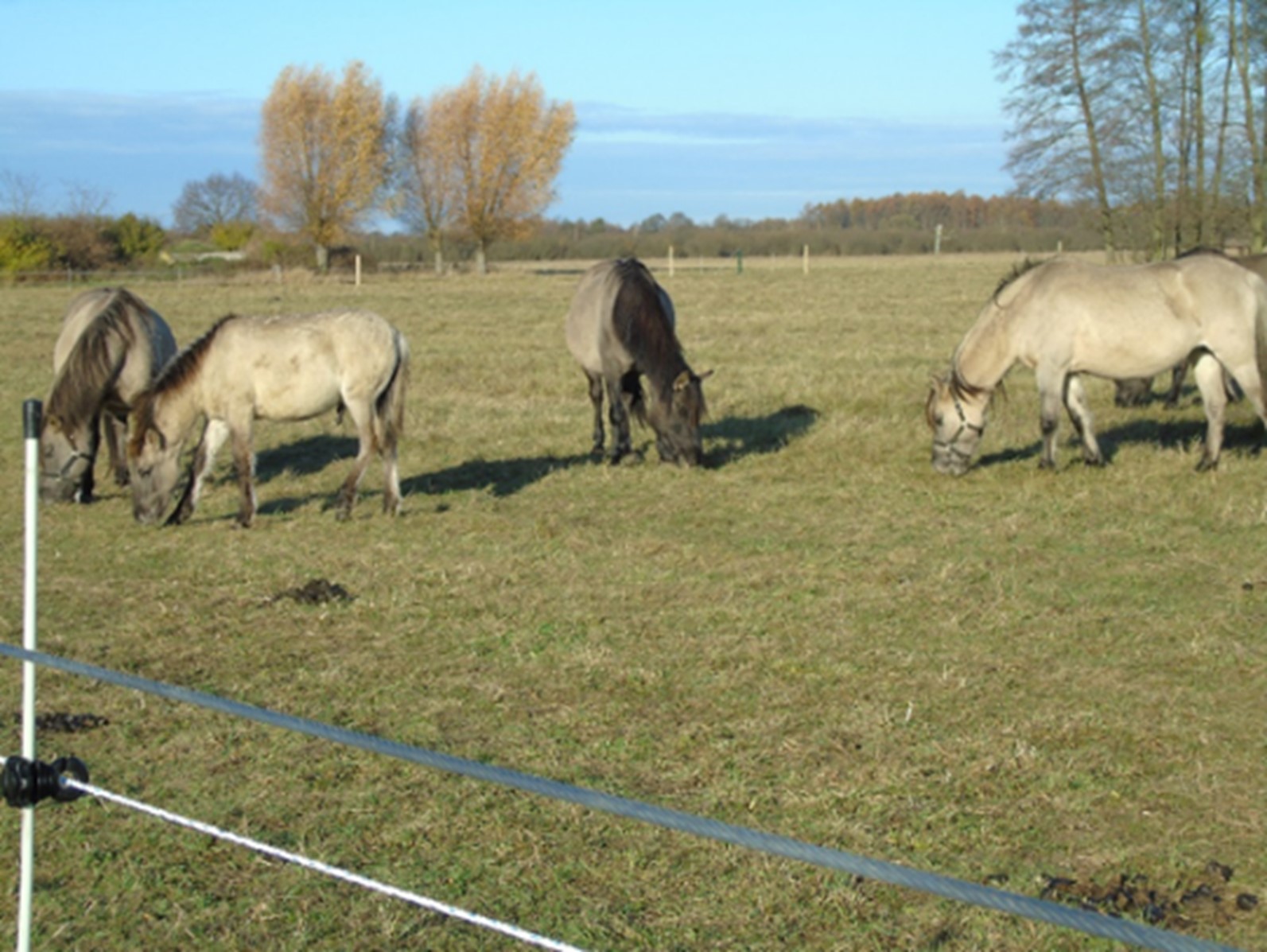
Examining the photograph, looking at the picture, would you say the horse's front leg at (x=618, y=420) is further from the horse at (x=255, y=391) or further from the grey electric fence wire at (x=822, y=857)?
the grey electric fence wire at (x=822, y=857)

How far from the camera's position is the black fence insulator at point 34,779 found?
321cm

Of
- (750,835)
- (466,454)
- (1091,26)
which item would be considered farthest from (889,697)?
(1091,26)

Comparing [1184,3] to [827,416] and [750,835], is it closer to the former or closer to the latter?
[827,416]

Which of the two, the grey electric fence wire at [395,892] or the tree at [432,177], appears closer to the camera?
the grey electric fence wire at [395,892]

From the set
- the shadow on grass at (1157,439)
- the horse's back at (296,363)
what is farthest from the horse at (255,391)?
the shadow on grass at (1157,439)

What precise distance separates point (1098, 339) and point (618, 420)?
4.24 metres

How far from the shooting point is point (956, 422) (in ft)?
38.1


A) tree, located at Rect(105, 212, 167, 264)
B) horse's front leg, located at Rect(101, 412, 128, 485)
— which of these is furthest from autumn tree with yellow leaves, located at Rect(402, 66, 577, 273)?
horse's front leg, located at Rect(101, 412, 128, 485)

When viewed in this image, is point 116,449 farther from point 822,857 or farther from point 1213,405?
point 822,857

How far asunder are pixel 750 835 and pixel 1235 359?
1003cm

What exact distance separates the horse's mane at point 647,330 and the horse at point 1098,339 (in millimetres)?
2325

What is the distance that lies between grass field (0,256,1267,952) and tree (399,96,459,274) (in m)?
54.2

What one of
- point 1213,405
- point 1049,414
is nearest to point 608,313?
point 1049,414

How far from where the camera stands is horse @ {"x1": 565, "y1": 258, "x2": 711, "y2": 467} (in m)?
11.9
